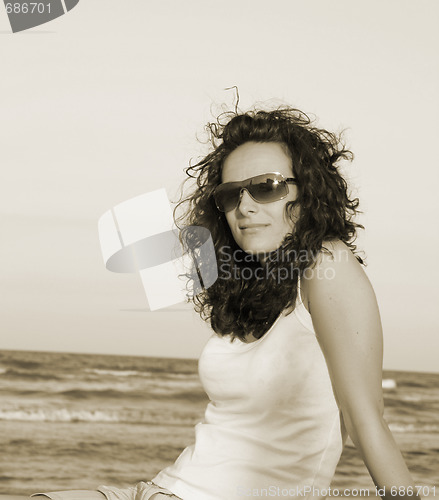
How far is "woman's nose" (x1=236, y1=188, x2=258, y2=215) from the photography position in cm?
199

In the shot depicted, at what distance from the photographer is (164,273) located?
610 centimetres

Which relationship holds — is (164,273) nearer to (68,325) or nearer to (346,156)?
(346,156)

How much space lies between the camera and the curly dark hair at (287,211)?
6.06 feet

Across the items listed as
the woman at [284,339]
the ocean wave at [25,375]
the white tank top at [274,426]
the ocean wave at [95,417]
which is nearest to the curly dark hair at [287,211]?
the woman at [284,339]

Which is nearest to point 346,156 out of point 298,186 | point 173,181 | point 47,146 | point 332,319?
point 298,186

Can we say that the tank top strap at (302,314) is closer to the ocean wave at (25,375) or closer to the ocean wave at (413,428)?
the ocean wave at (413,428)

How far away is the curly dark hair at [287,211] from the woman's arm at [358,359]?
17cm

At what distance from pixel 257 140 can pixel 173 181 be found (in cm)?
1061

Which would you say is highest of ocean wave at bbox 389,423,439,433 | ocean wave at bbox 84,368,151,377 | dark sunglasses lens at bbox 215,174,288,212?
dark sunglasses lens at bbox 215,174,288,212

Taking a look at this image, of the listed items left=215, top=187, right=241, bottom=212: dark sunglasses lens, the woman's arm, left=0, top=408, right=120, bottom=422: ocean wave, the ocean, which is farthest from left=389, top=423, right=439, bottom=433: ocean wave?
the woman's arm

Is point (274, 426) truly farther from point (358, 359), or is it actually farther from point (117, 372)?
point (117, 372)

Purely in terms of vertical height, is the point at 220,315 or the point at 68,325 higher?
the point at 220,315

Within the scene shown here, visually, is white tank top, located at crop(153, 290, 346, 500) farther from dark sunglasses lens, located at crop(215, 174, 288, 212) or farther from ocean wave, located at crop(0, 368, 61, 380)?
ocean wave, located at crop(0, 368, 61, 380)

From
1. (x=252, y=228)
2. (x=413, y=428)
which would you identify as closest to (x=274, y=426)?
(x=252, y=228)
